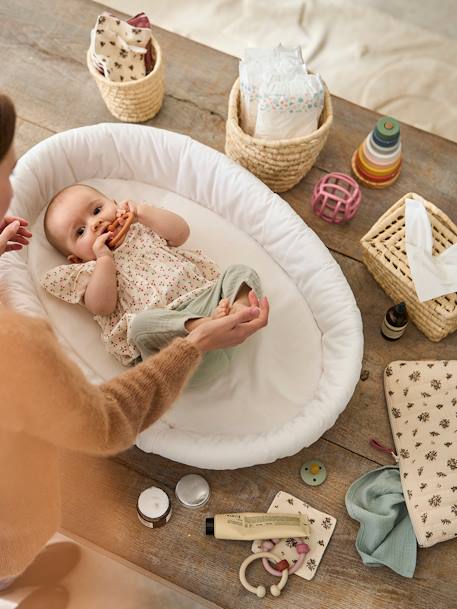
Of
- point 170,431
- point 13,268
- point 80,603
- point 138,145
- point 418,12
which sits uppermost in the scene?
point 418,12

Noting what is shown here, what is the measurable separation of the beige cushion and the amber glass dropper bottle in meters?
0.08

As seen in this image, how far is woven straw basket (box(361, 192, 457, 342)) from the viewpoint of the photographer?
1725mm

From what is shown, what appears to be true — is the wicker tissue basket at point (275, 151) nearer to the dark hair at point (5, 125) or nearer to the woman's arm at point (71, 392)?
the woman's arm at point (71, 392)

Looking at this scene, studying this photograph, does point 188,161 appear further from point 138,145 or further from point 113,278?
point 113,278

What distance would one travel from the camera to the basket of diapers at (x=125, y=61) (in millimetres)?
1850

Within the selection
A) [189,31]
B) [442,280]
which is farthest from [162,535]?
[189,31]

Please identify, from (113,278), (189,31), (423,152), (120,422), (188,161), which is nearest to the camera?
(120,422)

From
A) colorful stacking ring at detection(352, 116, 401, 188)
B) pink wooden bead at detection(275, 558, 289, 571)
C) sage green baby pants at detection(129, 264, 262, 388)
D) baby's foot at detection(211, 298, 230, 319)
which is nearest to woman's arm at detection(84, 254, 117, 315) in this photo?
sage green baby pants at detection(129, 264, 262, 388)

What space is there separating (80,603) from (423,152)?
1.63m

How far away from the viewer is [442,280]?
1689 mm

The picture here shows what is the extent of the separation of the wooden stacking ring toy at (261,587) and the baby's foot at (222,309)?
0.56m

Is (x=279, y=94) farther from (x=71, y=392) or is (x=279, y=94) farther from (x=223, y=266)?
(x=71, y=392)

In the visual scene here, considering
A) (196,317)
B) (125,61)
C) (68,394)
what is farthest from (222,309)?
(125,61)

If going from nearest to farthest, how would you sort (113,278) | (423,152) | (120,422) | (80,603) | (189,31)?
(120,422) → (80,603) → (113,278) → (423,152) → (189,31)
